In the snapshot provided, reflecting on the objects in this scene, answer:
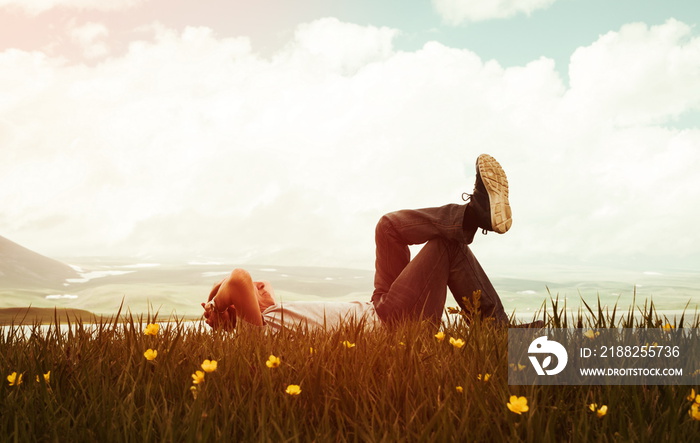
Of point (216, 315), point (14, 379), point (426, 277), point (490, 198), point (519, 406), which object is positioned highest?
point (490, 198)

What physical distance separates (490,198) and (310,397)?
2.39 m

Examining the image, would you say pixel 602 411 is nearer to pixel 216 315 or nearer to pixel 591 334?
pixel 591 334

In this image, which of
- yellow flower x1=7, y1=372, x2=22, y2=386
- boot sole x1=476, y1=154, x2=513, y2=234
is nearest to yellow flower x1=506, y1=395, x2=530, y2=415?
yellow flower x1=7, y1=372, x2=22, y2=386

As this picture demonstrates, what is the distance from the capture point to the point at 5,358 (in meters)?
2.60

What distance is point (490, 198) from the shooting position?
401cm

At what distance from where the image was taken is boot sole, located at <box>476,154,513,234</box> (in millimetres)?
3979

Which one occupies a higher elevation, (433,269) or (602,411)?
(433,269)

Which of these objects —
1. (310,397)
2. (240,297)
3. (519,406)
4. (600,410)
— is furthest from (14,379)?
(600,410)

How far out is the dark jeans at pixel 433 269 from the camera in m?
4.21

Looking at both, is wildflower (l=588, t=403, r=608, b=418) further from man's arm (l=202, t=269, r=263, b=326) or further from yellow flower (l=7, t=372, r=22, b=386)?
man's arm (l=202, t=269, r=263, b=326)

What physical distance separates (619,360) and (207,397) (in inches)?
70.2

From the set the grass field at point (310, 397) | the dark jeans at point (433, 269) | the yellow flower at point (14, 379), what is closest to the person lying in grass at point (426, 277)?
the dark jeans at point (433, 269)

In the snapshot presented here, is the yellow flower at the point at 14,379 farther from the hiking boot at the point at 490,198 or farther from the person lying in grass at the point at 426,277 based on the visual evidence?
the hiking boot at the point at 490,198

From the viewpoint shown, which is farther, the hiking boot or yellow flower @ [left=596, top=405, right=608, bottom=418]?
the hiking boot
